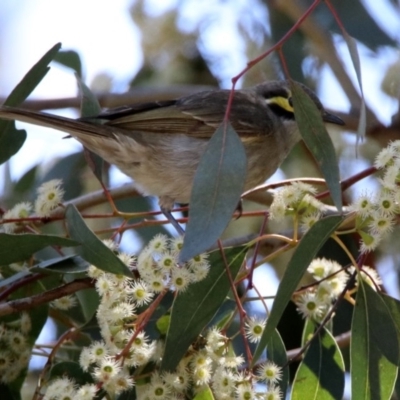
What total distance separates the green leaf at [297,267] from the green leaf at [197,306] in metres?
0.25

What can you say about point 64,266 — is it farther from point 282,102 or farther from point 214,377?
point 282,102

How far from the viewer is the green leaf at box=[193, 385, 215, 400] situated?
2.46 meters

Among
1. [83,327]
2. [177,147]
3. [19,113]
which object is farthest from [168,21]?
[83,327]

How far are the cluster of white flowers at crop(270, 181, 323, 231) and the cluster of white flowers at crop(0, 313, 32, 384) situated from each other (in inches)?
36.2

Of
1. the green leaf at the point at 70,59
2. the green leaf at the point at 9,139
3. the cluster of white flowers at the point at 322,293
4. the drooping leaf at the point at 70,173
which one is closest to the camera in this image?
the cluster of white flowers at the point at 322,293

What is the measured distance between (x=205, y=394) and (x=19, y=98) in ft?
4.60

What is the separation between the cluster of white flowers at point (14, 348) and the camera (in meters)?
2.88

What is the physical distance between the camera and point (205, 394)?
247cm

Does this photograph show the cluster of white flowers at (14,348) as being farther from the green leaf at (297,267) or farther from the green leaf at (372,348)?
the green leaf at (372,348)

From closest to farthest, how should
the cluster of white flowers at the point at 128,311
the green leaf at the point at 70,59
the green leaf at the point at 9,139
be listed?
the cluster of white flowers at the point at 128,311
the green leaf at the point at 9,139
the green leaf at the point at 70,59

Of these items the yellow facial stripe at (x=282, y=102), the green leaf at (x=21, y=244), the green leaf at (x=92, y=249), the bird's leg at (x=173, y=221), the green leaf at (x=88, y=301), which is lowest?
the green leaf at (x=88, y=301)

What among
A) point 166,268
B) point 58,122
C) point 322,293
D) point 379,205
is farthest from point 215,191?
point 58,122

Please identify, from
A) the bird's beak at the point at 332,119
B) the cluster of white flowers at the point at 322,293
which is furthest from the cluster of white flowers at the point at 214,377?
the bird's beak at the point at 332,119

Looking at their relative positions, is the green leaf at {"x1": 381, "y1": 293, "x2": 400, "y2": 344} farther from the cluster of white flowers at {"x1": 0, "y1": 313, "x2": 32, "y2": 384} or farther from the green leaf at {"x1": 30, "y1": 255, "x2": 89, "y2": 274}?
the cluster of white flowers at {"x1": 0, "y1": 313, "x2": 32, "y2": 384}
